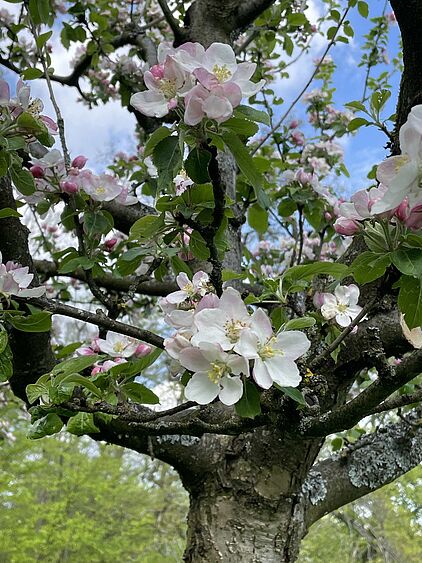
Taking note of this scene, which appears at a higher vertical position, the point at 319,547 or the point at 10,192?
the point at 319,547

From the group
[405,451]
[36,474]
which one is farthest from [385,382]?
[36,474]

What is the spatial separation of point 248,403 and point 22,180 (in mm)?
691

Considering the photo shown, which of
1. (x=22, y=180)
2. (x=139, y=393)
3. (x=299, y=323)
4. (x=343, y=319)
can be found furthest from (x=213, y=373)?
(x=22, y=180)

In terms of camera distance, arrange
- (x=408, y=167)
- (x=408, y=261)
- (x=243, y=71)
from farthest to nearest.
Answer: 1. (x=243, y=71)
2. (x=408, y=261)
3. (x=408, y=167)

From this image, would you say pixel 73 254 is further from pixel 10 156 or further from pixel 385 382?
pixel 385 382

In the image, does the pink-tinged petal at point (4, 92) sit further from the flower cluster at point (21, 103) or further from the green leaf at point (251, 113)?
the green leaf at point (251, 113)

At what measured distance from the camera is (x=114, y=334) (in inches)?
50.6

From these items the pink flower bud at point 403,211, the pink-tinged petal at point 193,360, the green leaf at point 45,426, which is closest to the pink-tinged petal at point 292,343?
the pink-tinged petal at point 193,360

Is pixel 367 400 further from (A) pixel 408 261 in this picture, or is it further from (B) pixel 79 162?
(B) pixel 79 162

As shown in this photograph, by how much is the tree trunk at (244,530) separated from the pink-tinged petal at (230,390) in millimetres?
797

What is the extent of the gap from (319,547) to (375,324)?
8.11 metres

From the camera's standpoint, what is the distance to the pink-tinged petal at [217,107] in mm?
695

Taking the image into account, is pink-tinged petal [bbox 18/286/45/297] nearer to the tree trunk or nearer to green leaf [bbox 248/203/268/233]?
the tree trunk

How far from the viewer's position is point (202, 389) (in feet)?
2.43
